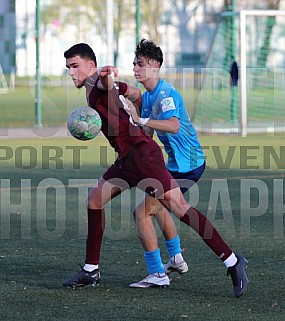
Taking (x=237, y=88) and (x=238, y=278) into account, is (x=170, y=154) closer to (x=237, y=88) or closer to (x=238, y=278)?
(x=238, y=278)

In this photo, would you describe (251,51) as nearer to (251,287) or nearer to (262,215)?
(262,215)

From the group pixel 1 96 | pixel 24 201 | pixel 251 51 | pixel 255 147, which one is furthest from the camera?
pixel 1 96

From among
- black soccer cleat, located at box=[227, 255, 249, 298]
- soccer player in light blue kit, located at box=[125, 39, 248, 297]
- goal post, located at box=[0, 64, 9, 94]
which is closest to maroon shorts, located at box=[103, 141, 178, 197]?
soccer player in light blue kit, located at box=[125, 39, 248, 297]

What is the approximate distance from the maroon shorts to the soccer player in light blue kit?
18 centimetres

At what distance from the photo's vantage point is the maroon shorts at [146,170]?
21.8 ft

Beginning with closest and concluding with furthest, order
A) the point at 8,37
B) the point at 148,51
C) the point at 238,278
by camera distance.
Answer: the point at 238,278 → the point at 148,51 → the point at 8,37

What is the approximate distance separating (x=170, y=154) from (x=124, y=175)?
66 centimetres

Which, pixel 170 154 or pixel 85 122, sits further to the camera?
pixel 170 154

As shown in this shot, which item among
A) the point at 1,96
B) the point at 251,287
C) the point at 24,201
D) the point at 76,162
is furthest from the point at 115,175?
the point at 1,96

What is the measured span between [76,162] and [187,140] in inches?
339

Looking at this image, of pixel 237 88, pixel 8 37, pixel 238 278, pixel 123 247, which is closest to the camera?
pixel 238 278

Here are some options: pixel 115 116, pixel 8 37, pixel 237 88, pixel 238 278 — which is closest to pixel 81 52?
pixel 115 116

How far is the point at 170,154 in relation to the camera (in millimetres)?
7324

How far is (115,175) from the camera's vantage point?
682 centimetres
